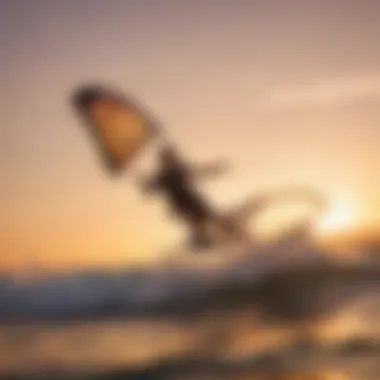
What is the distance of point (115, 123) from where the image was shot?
1247 millimetres

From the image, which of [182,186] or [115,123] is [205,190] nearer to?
[182,186]

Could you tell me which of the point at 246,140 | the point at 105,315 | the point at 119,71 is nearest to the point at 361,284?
the point at 246,140

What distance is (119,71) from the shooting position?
1.26 metres

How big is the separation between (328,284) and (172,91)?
38 cm

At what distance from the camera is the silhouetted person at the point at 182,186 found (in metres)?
1.24

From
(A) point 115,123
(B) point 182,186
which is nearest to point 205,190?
(B) point 182,186

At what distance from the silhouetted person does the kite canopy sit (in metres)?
0.04

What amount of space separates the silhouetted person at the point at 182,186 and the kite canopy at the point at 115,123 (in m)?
0.04

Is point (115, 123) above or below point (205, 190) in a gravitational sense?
above

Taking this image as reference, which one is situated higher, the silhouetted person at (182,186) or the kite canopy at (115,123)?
the kite canopy at (115,123)

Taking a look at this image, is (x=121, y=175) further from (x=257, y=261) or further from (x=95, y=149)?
(x=257, y=261)

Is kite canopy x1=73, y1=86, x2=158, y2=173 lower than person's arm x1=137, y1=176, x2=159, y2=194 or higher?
higher

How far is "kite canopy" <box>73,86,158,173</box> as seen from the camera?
125 cm

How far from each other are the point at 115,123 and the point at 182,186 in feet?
0.46
